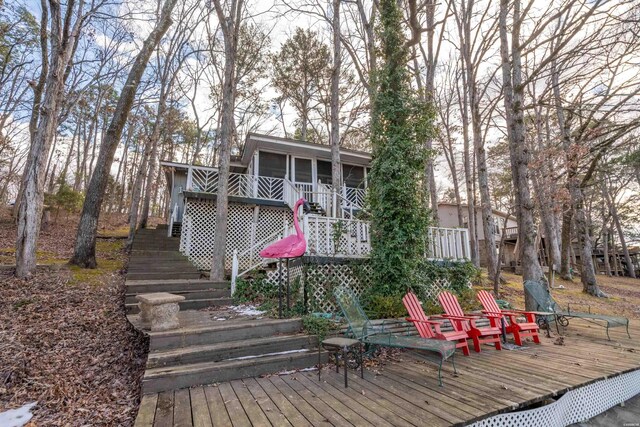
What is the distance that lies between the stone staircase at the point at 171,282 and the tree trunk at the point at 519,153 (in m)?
7.04

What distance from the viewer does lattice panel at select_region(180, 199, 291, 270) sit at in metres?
10.5

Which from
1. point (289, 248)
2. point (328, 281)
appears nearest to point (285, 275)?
point (328, 281)

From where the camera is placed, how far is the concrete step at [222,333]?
3.96 metres

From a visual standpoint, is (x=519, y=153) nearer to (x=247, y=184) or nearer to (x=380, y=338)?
(x=380, y=338)

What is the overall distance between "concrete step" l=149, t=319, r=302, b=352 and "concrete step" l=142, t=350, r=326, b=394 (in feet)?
1.56

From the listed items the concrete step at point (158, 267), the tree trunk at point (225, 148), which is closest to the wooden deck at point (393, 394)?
the tree trunk at point (225, 148)

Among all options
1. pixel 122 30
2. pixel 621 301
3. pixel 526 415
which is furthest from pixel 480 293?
pixel 122 30

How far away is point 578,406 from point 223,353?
4.32 metres

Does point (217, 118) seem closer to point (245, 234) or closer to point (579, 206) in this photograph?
point (245, 234)

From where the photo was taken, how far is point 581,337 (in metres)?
5.95

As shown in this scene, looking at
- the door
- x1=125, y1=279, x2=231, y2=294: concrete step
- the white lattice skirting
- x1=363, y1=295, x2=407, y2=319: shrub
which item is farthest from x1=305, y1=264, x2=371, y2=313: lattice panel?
the door

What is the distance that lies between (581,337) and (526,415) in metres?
4.27

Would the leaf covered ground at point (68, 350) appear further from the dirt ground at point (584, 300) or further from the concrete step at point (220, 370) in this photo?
the dirt ground at point (584, 300)

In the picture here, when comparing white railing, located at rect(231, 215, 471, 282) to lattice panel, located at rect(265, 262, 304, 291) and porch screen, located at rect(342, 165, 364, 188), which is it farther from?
porch screen, located at rect(342, 165, 364, 188)
